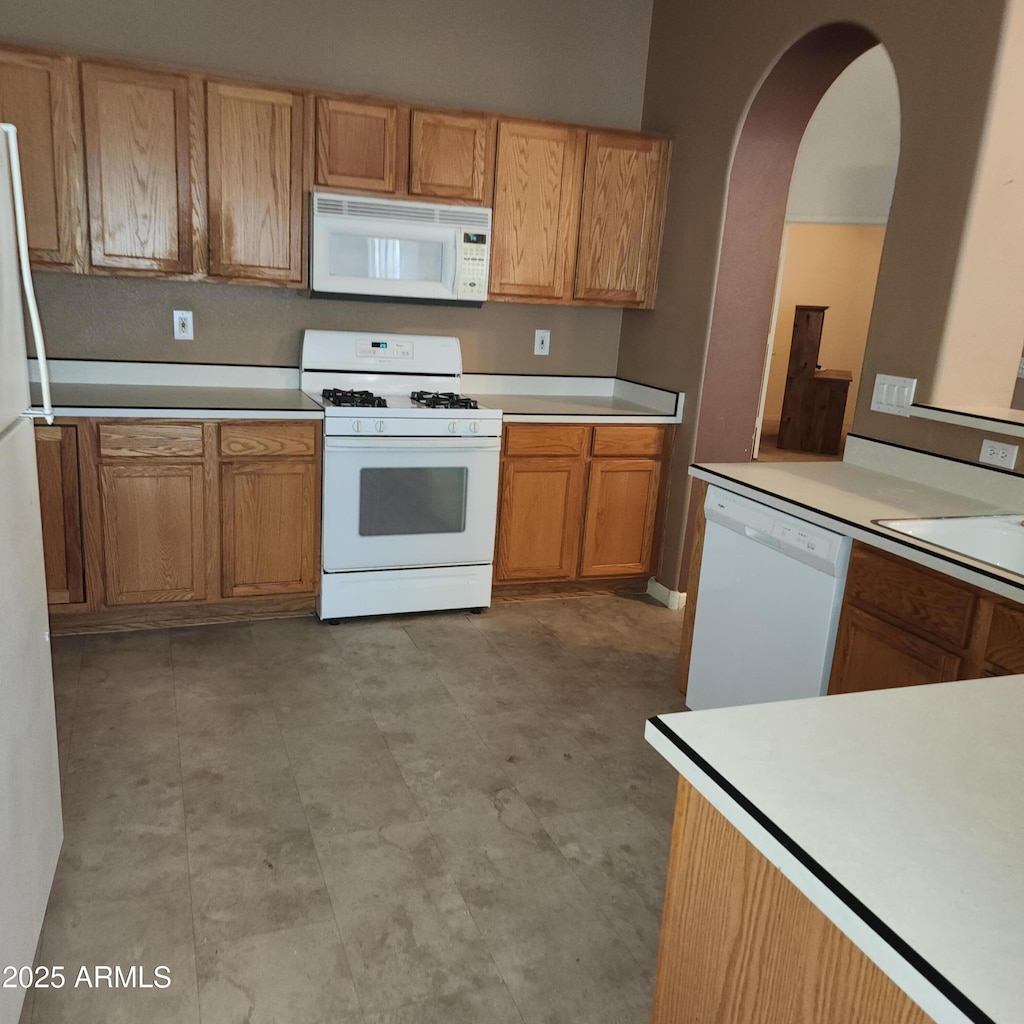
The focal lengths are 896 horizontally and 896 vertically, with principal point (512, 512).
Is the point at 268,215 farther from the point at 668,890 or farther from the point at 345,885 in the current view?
the point at 668,890

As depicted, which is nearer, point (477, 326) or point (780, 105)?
point (780, 105)

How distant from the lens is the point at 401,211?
3.72m

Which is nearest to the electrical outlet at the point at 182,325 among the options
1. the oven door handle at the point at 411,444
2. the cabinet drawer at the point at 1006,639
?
the oven door handle at the point at 411,444

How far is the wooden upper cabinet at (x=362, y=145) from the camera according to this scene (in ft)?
11.7

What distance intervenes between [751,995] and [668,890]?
0.61 ft

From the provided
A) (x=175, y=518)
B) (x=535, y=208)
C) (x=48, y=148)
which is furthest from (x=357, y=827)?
(x=535, y=208)

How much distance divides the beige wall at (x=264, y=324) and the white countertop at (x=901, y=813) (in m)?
3.24

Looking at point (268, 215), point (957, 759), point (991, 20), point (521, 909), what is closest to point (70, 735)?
point (521, 909)

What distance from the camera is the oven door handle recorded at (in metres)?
3.54

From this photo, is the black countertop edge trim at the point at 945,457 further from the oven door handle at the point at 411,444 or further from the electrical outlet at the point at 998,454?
the oven door handle at the point at 411,444

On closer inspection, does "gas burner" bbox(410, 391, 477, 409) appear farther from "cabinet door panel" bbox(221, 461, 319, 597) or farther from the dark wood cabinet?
the dark wood cabinet

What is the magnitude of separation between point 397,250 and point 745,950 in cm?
323

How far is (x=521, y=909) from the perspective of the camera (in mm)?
2100

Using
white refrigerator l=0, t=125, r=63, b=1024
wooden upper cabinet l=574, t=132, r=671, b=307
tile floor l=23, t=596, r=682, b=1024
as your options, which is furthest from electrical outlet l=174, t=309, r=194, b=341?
white refrigerator l=0, t=125, r=63, b=1024
